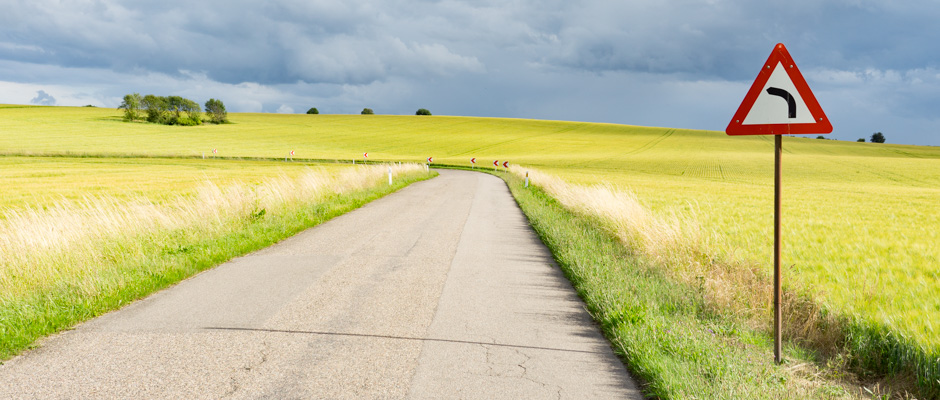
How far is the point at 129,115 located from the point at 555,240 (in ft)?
346

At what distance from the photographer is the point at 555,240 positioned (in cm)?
1002

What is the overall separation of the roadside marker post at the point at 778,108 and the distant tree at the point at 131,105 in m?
110

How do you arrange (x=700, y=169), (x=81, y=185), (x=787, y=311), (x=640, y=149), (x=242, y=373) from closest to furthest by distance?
(x=242, y=373) < (x=787, y=311) < (x=81, y=185) < (x=700, y=169) < (x=640, y=149)

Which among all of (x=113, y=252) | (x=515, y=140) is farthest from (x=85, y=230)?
(x=515, y=140)

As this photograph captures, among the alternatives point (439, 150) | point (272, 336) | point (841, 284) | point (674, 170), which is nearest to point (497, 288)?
point (272, 336)

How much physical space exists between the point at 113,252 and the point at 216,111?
105 m

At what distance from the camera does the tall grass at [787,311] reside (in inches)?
189

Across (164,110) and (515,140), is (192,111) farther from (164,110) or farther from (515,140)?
(515,140)

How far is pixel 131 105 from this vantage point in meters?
Result: 96.1

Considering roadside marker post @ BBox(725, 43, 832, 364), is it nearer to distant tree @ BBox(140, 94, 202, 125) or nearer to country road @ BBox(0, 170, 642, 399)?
country road @ BBox(0, 170, 642, 399)

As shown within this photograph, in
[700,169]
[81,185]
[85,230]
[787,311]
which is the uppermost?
[700,169]

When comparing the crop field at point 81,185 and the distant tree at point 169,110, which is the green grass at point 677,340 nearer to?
the crop field at point 81,185

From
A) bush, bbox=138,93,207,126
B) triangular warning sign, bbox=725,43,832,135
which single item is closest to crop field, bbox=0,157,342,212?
triangular warning sign, bbox=725,43,832,135

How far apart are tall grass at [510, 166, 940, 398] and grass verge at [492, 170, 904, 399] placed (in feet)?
0.69
